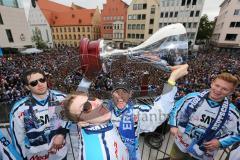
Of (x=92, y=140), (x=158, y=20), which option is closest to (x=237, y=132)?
(x=92, y=140)

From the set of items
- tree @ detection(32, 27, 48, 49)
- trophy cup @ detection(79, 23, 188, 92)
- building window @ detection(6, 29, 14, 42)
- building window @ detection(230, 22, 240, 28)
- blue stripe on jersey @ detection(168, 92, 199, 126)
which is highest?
building window @ detection(230, 22, 240, 28)

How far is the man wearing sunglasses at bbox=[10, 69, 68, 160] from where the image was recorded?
1.85m

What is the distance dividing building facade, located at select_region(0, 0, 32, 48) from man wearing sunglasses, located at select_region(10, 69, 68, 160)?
2585cm

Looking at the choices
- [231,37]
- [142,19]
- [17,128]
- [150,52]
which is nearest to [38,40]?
[142,19]

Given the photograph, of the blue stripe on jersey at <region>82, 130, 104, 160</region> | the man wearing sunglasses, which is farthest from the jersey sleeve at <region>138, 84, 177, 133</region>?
the man wearing sunglasses

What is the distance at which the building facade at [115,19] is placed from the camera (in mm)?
32281

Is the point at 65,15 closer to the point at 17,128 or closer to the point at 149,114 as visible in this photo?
the point at 17,128

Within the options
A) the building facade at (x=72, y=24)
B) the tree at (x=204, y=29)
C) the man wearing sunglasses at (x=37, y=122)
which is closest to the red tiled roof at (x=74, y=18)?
the building facade at (x=72, y=24)

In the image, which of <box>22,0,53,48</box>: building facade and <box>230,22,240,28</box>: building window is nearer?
<box>230,22,240,28</box>: building window

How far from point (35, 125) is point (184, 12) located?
31074mm

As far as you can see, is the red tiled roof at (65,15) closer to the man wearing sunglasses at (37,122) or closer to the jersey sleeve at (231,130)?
the man wearing sunglasses at (37,122)

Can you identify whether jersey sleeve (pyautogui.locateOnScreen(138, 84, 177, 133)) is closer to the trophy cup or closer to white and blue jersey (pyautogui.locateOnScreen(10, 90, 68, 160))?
the trophy cup

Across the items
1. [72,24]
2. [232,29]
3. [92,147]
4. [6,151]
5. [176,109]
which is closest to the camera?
[92,147]

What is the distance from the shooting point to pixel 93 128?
0.88m
